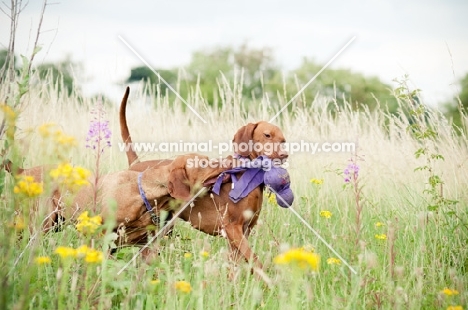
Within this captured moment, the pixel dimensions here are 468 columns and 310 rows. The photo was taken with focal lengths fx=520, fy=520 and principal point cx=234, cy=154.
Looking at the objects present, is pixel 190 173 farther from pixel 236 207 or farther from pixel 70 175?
pixel 70 175

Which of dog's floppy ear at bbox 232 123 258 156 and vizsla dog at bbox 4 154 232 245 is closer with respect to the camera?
vizsla dog at bbox 4 154 232 245

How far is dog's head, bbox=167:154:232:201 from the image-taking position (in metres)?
3.31

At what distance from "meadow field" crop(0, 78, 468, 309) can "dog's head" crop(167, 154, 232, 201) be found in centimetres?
25

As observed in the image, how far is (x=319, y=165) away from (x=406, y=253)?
2181 mm

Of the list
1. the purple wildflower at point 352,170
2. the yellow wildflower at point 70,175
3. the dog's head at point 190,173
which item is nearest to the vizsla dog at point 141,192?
the dog's head at point 190,173

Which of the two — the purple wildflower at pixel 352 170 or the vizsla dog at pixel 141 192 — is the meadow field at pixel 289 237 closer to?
the purple wildflower at pixel 352 170

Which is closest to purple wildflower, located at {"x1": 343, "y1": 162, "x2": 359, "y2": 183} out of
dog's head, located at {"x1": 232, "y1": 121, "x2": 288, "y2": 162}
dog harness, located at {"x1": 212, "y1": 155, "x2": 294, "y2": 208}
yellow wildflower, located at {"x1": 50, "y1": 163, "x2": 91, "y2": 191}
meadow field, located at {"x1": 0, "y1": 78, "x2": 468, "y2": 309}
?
meadow field, located at {"x1": 0, "y1": 78, "x2": 468, "y2": 309}

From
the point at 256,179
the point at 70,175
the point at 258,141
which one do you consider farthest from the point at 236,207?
the point at 70,175

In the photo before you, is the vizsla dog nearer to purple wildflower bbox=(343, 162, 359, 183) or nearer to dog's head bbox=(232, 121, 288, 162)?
dog's head bbox=(232, 121, 288, 162)

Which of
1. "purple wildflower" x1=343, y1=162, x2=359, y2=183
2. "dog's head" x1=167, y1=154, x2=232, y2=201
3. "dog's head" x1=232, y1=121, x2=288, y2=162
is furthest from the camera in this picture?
"dog's head" x1=232, y1=121, x2=288, y2=162

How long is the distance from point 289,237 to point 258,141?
0.72 m

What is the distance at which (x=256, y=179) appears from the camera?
3537 mm

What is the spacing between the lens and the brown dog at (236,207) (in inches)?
135

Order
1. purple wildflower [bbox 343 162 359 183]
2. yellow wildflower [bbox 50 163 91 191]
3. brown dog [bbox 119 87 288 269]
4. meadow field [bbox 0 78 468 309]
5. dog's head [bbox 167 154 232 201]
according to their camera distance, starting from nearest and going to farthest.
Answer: yellow wildflower [bbox 50 163 91 191] < meadow field [bbox 0 78 468 309] < purple wildflower [bbox 343 162 359 183] < dog's head [bbox 167 154 232 201] < brown dog [bbox 119 87 288 269]
